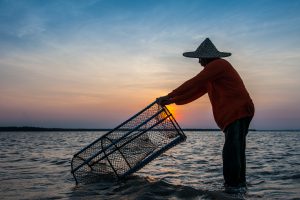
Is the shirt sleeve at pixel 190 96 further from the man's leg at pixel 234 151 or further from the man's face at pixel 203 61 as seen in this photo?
the man's leg at pixel 234 151

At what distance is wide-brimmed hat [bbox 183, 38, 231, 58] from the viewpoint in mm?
5477

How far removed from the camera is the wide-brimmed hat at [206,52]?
5.48m

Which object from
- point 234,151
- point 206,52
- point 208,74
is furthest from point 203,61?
point 234,151

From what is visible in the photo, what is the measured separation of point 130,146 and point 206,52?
202 cm

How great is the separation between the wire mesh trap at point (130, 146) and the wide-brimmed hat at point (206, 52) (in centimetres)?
95

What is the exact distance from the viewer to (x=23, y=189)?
20.9 ft

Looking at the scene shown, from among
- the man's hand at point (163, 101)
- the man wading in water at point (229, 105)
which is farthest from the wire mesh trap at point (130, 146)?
the man wading in water at point (229, 105)

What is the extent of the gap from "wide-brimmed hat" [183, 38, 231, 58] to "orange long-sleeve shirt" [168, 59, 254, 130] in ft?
0.72

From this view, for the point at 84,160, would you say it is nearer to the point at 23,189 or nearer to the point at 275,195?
the point at 23,189

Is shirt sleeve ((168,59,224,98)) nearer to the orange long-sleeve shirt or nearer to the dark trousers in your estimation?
the orange long-sleeve shirt

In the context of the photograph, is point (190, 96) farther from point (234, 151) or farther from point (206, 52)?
point (234, 151)

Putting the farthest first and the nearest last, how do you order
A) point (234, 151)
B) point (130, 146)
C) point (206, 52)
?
1. point (130, 146)
2. point (206, 52)
3. point (234, 151)

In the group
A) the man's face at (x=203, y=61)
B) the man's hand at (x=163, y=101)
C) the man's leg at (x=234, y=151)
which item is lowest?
the man's leg at (x=234, y=151)

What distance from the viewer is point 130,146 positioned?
615cm
